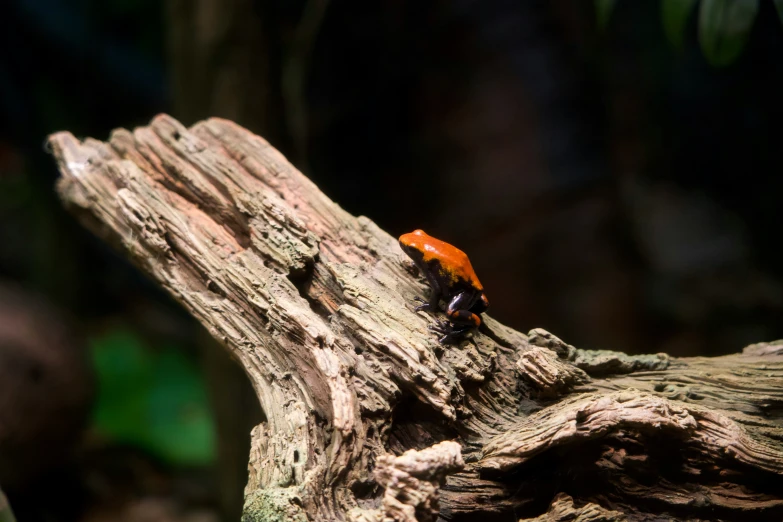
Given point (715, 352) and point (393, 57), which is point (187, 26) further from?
point (715, 352)

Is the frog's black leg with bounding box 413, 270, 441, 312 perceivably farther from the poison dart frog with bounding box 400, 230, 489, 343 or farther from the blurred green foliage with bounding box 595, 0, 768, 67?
the blurred green foliage with bounding box 595, 0, 768, 67

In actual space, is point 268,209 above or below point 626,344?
below

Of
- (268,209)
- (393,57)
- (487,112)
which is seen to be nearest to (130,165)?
(268,209)

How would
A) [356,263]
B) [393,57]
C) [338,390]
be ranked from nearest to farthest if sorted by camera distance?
[338,390]
[356,263]
[393,57]

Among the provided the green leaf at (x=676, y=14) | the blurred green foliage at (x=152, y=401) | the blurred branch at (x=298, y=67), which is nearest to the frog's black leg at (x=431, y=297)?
the green leaf at (x=676, y=14)

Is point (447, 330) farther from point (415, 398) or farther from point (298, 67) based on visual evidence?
point (298, 67)

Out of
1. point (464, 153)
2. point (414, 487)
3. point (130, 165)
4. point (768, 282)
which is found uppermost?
point (768, 282)
